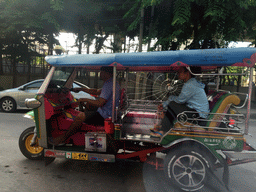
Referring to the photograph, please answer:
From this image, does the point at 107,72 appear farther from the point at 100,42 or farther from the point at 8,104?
the point at 100,42

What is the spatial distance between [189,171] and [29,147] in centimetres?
283

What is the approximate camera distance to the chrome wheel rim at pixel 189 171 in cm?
319

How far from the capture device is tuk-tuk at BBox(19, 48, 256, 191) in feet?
10.3

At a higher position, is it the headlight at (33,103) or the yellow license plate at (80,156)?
the headlight at (33,103)

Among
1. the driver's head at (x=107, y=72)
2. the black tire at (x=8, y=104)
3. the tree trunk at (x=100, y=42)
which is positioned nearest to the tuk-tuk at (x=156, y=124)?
the driver's head at (x=107, y=72)

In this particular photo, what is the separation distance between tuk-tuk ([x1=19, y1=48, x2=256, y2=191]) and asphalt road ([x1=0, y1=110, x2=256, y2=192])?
24cm

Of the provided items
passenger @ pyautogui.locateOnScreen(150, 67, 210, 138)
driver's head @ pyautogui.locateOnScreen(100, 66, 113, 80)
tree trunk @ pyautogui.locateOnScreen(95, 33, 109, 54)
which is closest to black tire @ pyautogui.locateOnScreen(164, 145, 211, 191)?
passenger @ pyautogui.locateOnScreen(150, 67, 210, 138)

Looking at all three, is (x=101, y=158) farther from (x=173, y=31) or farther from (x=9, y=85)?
(x=9, y=85)

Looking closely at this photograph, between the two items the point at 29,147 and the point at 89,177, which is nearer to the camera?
the point at 89,177

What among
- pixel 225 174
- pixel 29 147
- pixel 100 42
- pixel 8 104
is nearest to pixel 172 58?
pixel 225 174

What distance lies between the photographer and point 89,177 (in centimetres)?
365

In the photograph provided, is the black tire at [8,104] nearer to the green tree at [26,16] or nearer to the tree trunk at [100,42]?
the green tree at [26,16]

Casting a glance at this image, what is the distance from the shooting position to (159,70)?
4480 mm

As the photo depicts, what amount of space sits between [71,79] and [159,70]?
1727 mm
